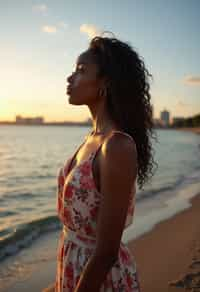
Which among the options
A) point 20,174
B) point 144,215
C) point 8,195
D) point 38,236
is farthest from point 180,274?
point 20,174

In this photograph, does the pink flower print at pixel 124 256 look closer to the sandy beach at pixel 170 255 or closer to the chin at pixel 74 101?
the chin at pixel 74 101

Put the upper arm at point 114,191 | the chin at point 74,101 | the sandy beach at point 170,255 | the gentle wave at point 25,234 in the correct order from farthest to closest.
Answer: the gentle wave at point 25,234
the sandy beach at point 170,255
the chin at point 74,101
the upper arm at point 114,191

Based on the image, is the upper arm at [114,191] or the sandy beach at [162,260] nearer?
the upper arm at [114,191]

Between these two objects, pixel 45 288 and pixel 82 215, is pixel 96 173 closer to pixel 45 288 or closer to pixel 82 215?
pixel 82 215

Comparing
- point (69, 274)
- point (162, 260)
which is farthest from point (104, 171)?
point (162, 260)

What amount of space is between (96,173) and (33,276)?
4747 mm

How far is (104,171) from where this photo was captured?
63.7 inches

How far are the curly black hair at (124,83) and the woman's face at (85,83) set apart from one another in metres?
0.03

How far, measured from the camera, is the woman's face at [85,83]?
6.27 feet

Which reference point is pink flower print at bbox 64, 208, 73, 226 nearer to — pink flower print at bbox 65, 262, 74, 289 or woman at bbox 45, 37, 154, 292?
woman at bbox 45, 37, 154, 292

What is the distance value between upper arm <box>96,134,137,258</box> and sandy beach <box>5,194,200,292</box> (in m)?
3.68

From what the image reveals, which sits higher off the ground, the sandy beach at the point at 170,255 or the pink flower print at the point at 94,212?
the pink flower print at the point at 94,212

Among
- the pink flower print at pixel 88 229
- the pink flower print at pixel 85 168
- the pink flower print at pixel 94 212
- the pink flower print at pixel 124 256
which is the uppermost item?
the pink flower print at pixel 85 168

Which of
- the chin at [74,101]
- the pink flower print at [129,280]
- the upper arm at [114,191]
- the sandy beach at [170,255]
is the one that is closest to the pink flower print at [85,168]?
the upper arm at [114,191]
